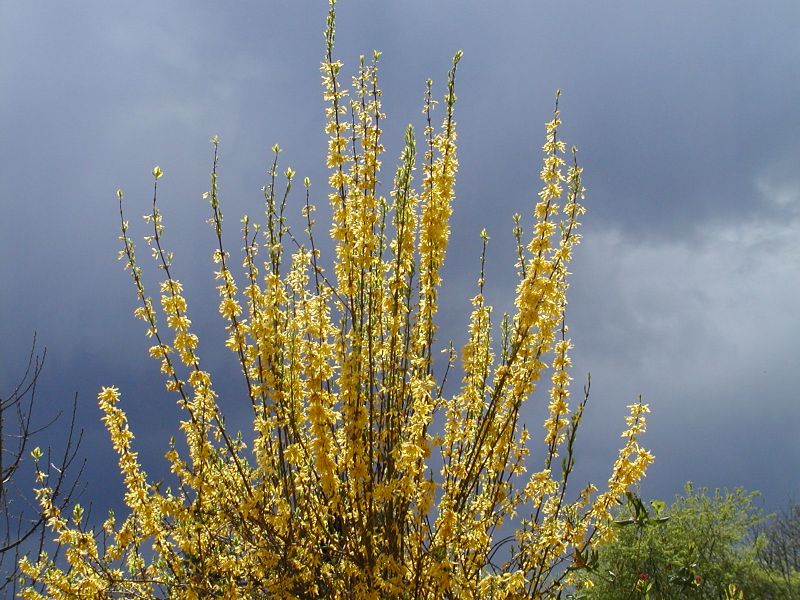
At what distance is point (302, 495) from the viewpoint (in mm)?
4250

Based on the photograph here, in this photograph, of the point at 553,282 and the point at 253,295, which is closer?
the point at 553,282

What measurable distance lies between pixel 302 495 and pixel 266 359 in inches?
32.9

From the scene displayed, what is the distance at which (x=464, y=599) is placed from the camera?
3857 mm

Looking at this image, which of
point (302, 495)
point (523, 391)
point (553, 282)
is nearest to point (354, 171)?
point (553, 282)

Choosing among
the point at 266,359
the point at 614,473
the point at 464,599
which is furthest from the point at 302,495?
the point at 614,473

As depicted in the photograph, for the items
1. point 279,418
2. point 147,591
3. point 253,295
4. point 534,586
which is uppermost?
point 253,295

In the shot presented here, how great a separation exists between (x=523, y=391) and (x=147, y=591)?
2.96 meters

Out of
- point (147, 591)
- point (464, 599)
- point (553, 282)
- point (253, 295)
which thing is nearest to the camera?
point (464, 599)

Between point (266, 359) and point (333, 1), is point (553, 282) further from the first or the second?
point (333, 1)

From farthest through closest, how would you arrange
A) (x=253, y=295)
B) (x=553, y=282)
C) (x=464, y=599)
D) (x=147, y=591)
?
(x=147, y=591) → (x=253, y=295) → (x=553, y=282) → (x=464, y=599)

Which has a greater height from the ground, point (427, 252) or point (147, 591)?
point (427, 252)

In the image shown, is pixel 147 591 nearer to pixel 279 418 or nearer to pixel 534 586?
pixel 279 418

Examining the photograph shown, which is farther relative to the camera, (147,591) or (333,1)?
(147,591)

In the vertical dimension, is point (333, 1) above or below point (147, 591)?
above
